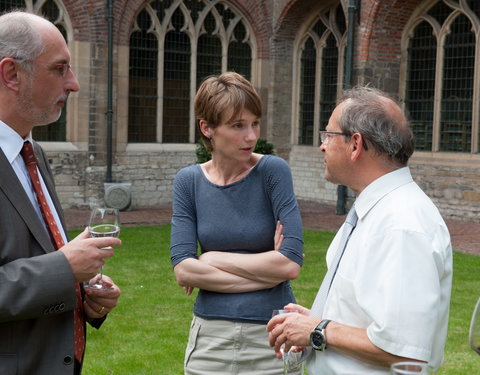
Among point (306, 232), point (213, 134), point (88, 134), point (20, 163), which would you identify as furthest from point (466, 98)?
point (20, 163)

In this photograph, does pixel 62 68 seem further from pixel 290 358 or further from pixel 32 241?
pixel 290 358

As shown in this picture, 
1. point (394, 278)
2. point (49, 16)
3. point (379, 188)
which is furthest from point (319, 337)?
point (49, 16)

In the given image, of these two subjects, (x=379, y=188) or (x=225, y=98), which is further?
(x=225, y=98)

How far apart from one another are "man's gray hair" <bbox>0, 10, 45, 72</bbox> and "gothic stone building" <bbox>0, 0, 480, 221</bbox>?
40.2ft

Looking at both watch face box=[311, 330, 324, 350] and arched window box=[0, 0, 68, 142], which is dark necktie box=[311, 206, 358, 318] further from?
arched window box=[0, 0, 68, 142]

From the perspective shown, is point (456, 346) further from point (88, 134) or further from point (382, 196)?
point (88, 134)

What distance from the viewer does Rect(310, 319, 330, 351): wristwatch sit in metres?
2.24

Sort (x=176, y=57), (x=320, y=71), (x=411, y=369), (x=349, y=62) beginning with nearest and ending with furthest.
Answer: (x=411, y=369)
(x=349, y=62)
(x=176, y=57)
(x=320, y=71)

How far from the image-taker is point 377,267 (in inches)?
83.1

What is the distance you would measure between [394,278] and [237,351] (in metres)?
1.14

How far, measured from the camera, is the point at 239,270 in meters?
2.98

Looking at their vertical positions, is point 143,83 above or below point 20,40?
above

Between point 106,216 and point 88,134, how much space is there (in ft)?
42.6

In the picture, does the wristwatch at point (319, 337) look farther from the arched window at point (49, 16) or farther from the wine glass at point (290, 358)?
the arched window at point (49, 16)
